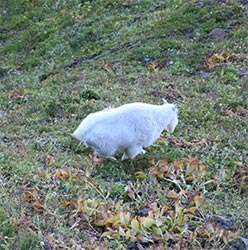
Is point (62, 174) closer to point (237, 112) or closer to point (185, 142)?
point (185, 142)

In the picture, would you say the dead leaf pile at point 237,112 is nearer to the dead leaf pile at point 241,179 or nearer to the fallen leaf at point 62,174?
the dead leaf pile at point 241,179

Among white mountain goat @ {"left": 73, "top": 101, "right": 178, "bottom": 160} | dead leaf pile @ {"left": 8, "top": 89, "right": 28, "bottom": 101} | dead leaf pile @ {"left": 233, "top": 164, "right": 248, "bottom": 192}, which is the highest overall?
white mountain goat @ {"left": 73, "top": 101, "right": 178, "bottom": 160}

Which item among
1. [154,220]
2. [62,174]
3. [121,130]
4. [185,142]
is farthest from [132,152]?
[154,220]

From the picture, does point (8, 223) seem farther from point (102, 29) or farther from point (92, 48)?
point (102, 29)

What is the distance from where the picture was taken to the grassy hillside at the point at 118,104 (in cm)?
614

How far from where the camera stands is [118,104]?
11.3m

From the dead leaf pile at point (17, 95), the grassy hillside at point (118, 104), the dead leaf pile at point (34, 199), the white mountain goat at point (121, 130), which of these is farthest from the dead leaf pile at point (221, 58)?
the dead leaf pile at point (34, 199)

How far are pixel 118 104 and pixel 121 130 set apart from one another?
332 centimetres

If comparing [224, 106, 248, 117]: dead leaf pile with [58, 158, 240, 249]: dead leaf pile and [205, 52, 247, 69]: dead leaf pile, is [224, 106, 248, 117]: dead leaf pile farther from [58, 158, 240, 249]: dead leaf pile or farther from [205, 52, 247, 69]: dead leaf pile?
[58, 158, 240, 249]: dead leaf pile

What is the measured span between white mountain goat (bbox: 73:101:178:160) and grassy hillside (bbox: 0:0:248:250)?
0.28m

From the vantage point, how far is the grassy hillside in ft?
20.1

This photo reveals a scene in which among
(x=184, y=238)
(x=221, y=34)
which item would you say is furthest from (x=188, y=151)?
(x=221, y=34)

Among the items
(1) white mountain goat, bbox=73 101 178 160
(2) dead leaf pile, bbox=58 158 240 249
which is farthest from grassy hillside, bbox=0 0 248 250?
(1) white mountain goat, bbox=73 101 178 160

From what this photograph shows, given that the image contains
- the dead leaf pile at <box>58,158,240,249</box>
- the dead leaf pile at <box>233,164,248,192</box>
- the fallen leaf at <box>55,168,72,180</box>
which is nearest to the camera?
the dead leaf pile at <box>58,158,240,249</box>
